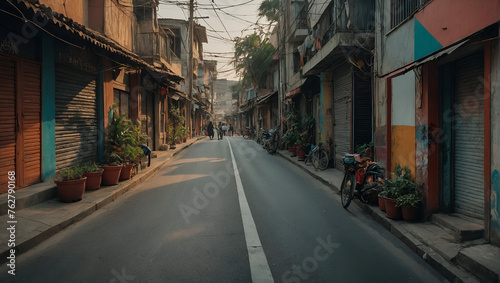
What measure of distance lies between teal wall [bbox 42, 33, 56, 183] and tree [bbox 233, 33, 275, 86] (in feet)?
89.0

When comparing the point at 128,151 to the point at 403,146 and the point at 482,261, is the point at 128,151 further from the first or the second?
the point at 482,261

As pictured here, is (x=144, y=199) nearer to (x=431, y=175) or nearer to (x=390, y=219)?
(x=390, y=219)

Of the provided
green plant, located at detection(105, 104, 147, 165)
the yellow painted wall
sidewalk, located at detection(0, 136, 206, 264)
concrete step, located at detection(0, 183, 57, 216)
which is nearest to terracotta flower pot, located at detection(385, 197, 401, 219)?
the yellow painted wall

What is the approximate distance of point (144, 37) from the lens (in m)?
17.5

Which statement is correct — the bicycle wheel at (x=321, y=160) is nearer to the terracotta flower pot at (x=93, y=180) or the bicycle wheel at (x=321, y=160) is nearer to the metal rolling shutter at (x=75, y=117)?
the terracotta flower pot at (x=93, y=180)

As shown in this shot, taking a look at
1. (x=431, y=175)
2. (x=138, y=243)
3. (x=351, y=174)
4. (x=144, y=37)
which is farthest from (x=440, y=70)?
(x=144, y=37)

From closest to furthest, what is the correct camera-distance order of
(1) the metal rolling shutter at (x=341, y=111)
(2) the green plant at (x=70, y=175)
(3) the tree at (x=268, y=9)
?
1. (2) the green plant at (x=70, y=175)
2. (1) the metal rolling shutter at (x=341, y=111)
3. (3) the tree at (x=268, y=9)

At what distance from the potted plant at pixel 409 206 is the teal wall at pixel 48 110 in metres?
7.65

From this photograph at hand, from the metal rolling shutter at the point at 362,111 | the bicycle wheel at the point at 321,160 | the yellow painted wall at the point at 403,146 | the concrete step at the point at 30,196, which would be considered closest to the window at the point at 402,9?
the yellow painted wall at the point at 403,146

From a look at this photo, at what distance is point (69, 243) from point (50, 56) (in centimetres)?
504

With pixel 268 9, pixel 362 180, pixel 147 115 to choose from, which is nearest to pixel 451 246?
pixel 362 180

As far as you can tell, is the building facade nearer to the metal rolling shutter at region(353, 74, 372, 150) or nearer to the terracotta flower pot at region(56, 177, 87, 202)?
the terracotta flower pot at region(56, 177, 87, 202)

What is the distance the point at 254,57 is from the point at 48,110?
96.3ft

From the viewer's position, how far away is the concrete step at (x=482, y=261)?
3561mm
